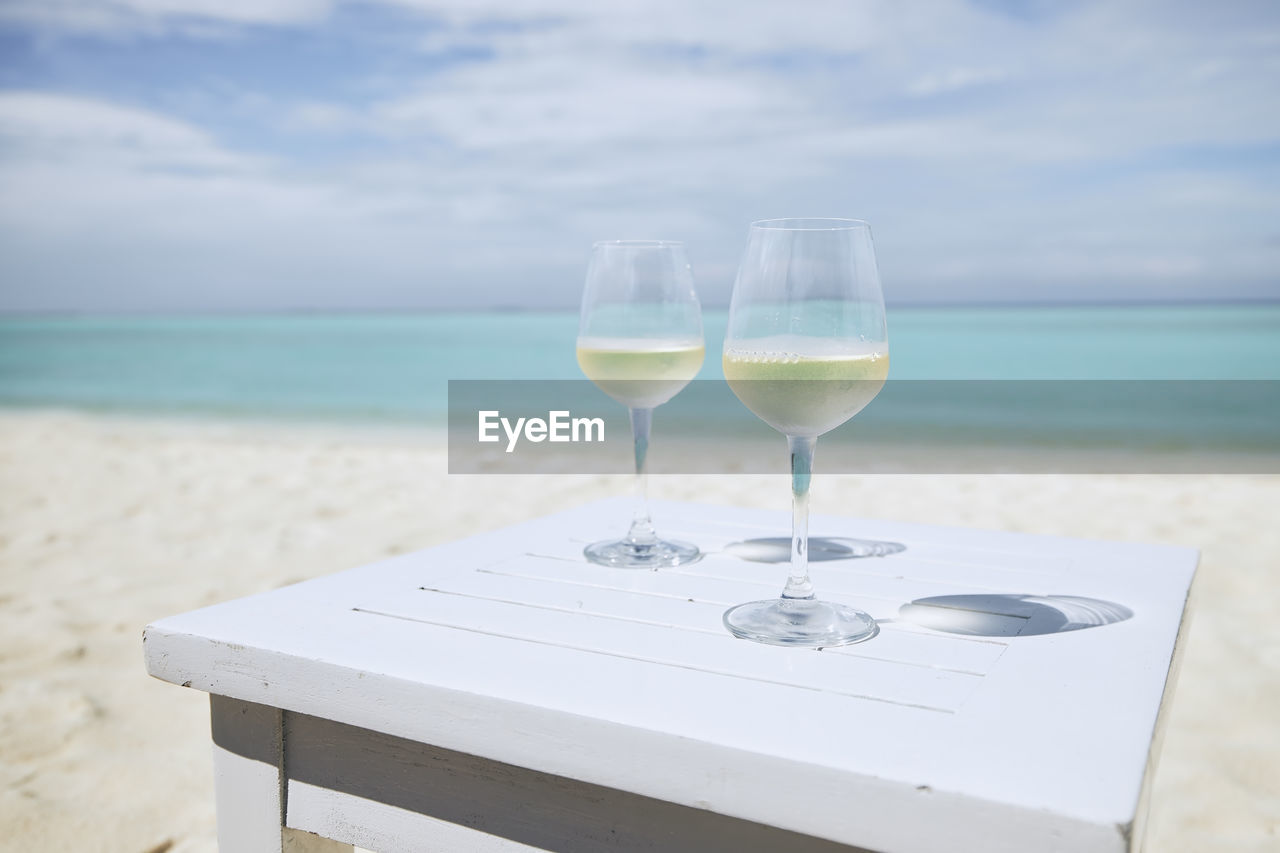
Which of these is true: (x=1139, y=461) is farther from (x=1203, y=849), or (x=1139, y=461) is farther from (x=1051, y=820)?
(x=1051, y=820)

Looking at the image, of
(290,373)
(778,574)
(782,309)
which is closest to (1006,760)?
(782,309)

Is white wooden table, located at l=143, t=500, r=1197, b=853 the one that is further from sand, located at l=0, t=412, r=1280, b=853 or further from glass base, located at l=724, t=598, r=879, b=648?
sand, located at l=0, t=412, r=1280, b=853

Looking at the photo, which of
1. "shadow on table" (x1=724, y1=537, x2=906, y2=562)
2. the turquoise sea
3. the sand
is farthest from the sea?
"shadow on table" (x1=724, y1=537, x2=906, y2=562)

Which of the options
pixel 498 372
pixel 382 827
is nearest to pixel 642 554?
pixel 382 827

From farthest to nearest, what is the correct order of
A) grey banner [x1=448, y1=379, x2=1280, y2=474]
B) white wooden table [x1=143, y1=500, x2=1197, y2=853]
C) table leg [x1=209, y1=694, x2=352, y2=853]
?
grey banner [x1=448, y1=379, x2=1280, y2=474] → table leg [x1=209, y1=694, x2=352, y2=853] → white wooden table [x1=143, y1=500, x2=1197, y2=853]

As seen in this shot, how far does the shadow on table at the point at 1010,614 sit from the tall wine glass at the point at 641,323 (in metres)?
0.36

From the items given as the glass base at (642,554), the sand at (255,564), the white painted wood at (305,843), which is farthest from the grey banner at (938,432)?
the white painted wood at (305,843)

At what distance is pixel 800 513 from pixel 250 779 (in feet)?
2.16

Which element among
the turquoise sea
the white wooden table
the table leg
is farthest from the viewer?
the turquoise sea

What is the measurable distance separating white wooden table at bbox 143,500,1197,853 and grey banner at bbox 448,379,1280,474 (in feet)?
16.6

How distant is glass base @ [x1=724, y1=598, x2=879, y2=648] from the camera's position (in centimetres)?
99

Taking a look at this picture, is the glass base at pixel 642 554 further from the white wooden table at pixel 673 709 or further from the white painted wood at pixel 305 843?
the white painted wood at pixel 305 843

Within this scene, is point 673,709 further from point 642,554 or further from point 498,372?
point 498,372

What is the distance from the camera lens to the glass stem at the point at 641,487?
141cm
